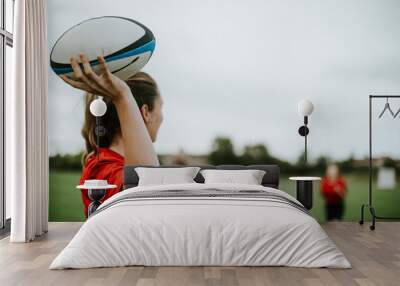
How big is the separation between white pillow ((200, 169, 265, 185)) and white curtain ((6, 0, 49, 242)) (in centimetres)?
199

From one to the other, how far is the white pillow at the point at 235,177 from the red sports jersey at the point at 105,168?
1303 mm

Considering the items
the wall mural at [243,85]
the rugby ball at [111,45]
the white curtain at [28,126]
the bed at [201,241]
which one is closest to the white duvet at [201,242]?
the bed at [201,241]

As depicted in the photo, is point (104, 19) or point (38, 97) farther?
point (104, 19)

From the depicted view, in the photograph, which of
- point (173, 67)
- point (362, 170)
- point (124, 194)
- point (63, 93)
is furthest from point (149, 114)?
point (362, 170)

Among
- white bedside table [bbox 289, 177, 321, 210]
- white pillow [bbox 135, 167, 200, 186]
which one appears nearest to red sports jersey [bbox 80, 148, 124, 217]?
white pillow [bbox 135, 167, 200, 186]

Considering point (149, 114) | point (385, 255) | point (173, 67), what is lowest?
point (385, 255)

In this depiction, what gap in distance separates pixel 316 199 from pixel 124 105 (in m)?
2.89

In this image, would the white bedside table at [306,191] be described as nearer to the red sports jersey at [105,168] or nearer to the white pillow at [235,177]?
the white pillow at [235,177]

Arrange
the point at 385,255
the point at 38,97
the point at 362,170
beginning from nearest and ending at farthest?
the point at 385,255 → the point at 38,97 → the point at 362,170

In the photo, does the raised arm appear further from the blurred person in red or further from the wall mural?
the blurred person in red

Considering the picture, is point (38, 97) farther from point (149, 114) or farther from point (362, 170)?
point (362, 170)

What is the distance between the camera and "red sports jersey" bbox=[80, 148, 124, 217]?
7.58 m

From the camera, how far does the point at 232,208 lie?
4797 mm

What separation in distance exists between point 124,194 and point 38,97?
5.84ft
